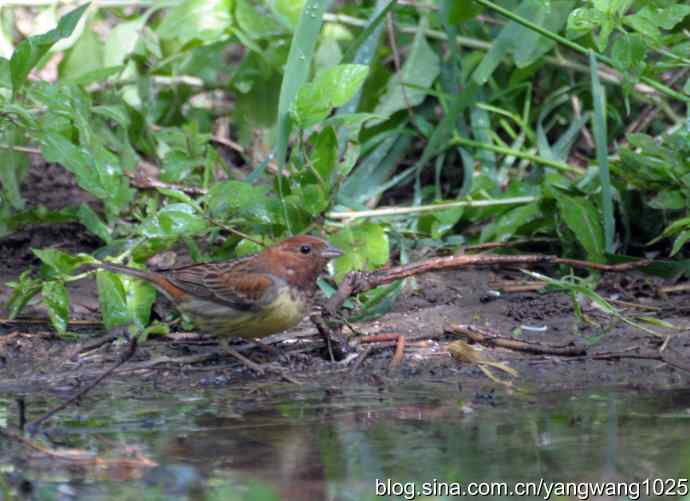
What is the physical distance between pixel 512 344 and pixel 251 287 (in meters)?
1.24

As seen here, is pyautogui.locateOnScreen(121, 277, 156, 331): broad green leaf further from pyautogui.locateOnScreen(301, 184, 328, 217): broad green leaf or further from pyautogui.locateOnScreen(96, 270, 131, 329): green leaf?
pyautogui.locateOnScreen(301, 184, 328, 217): broad green leaf

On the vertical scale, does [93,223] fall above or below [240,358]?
above

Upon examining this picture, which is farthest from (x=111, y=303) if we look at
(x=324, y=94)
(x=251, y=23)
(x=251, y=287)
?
(x=251, y=23)

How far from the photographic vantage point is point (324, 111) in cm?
584

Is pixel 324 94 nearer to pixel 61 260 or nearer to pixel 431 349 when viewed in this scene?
pixel 431 349

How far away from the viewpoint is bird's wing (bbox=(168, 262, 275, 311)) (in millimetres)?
5773

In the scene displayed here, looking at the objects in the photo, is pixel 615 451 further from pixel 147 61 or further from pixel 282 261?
pixel 147 61

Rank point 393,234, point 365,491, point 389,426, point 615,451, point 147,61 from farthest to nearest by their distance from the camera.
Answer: point 147,61 < point 393,234 < point 389,426 < point 615,451 < point 365,491

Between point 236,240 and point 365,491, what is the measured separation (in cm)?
310

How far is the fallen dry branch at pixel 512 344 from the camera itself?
219 inches

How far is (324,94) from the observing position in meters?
5.87

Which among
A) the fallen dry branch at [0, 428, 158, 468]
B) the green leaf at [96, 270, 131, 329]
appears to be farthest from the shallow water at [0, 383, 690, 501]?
the green leaf at [96, 270, 131, 329]

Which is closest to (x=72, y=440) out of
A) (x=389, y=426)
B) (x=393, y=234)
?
(x=389, y=426)

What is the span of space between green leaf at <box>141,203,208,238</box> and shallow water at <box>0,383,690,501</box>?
93 cm
